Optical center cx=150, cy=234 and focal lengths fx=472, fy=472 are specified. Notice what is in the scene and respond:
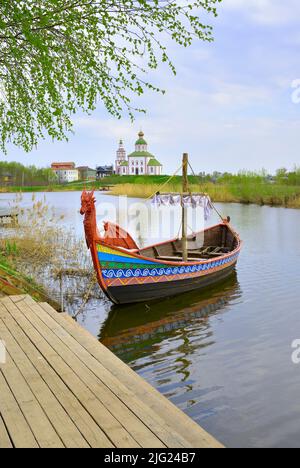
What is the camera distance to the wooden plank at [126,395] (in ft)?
10.8

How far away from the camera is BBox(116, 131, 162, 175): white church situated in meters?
121

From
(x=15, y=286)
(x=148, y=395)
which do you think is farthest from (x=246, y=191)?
(x=148, y=395)

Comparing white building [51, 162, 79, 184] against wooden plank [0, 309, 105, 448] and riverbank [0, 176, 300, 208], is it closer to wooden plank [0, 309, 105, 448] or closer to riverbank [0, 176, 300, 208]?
riverbank [0, 176, 300, 208]

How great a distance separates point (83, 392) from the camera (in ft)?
13.5

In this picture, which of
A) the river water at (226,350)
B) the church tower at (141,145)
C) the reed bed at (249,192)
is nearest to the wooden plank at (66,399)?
the river water at (226,350)

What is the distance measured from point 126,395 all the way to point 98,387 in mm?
314

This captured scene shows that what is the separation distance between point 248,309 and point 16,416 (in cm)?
814

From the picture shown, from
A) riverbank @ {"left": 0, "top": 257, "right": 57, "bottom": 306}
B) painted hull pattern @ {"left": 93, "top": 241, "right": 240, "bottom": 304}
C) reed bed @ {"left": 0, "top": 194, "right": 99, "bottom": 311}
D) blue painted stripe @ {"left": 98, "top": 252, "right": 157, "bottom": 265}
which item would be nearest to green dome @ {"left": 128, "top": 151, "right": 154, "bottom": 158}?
reed bed @ {"left": 0, "top": 194, "right": 99, "bottom": 311}

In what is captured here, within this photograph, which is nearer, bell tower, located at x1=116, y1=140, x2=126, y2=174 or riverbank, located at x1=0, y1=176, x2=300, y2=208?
riverbank, located at x1=0, y1=176, x2=300, y2=208

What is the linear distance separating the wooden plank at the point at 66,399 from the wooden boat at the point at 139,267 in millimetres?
4295

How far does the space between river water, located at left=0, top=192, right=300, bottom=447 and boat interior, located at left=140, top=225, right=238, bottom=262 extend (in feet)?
4.18

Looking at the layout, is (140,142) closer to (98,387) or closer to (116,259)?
(116,259)

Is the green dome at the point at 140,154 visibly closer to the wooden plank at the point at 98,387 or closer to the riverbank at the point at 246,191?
the riverbank at the point at 246,191

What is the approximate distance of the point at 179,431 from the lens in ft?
12.1
